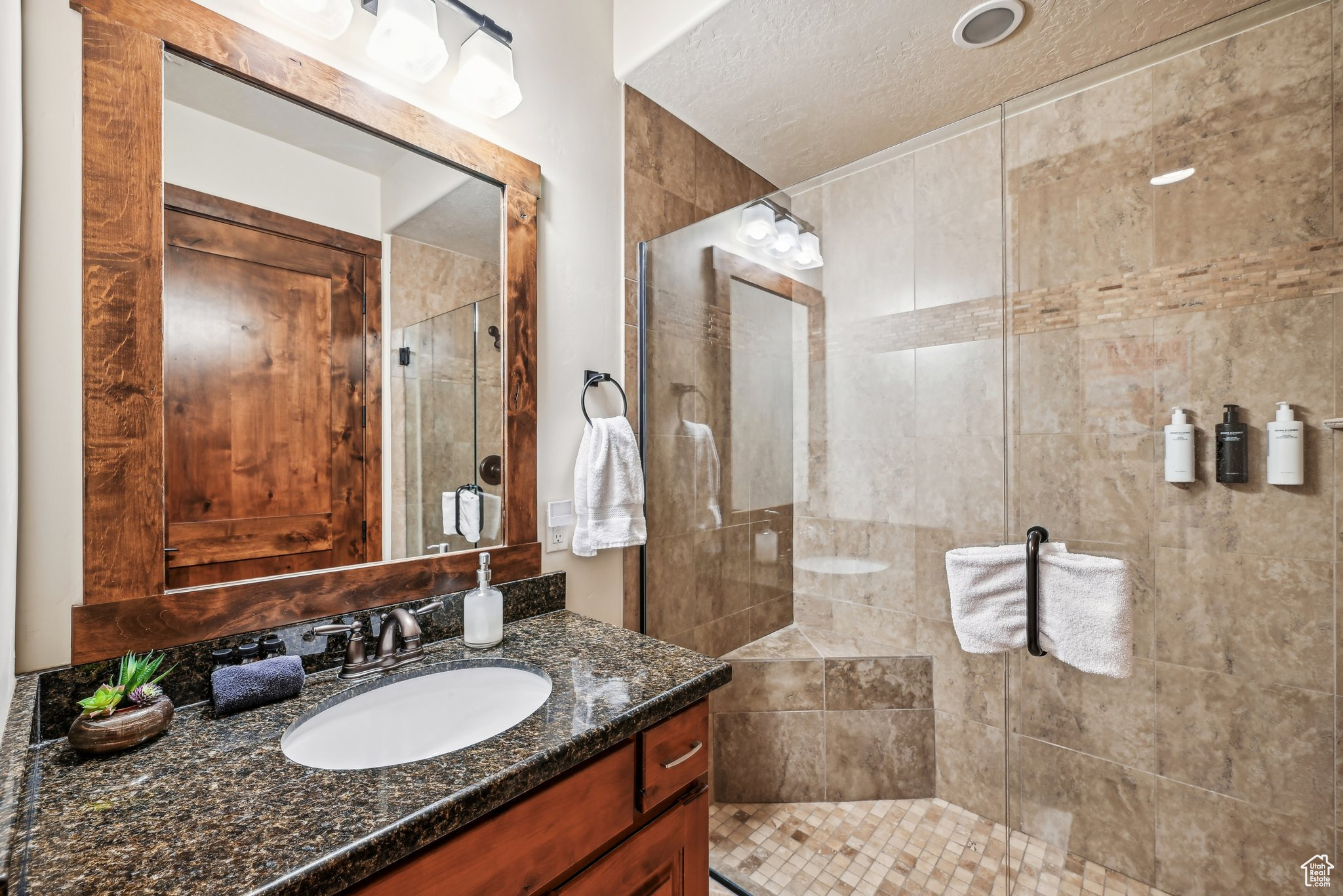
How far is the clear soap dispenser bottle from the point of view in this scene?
1264mm

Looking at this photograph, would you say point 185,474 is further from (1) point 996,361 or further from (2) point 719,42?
(1) point 996,361

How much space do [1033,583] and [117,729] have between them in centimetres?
177

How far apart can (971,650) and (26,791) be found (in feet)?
6.11

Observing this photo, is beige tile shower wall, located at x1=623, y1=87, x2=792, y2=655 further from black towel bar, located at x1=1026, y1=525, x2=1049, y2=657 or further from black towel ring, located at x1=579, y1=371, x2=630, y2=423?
black towel bar, located at x1=1026, y1=525, x2=1049, y2=657

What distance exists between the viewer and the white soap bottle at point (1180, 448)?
1.29m

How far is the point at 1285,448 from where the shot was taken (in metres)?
1.22

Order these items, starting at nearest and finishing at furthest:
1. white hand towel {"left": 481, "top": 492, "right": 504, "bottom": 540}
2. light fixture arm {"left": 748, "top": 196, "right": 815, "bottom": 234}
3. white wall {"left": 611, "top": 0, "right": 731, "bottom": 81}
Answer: white hand towel {"left": 481, "top": 492, "right": 504, "bottom": 540} < white wall {"left": 611, "top": 0, "right": 731, "bottom": 81} < light fixture arm {"left": 748, "top": 196, "right": 815, "bottom": 234}

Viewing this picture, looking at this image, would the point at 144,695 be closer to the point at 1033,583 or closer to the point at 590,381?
the point at 590,381

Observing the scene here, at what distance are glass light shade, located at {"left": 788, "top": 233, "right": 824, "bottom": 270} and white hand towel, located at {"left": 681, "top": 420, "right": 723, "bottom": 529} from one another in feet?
2.06

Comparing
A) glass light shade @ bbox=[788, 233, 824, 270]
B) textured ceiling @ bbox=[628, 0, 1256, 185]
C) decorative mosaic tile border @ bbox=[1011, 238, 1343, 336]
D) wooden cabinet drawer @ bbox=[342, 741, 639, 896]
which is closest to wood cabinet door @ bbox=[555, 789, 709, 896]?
wooden cabinet drawer @ bbox=[342, 741, 639, 896]

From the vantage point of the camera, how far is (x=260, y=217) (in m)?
1.11

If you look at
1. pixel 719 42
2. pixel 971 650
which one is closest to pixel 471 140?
pixel 719 42

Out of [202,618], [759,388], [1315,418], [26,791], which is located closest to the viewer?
[26,791]

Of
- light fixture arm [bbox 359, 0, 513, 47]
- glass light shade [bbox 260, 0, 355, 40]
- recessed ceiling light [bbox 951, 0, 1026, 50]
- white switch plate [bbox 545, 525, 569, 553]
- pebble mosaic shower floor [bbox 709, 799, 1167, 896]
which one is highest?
recessed ceiling light [bbox 951, 0, 1026, 50]
